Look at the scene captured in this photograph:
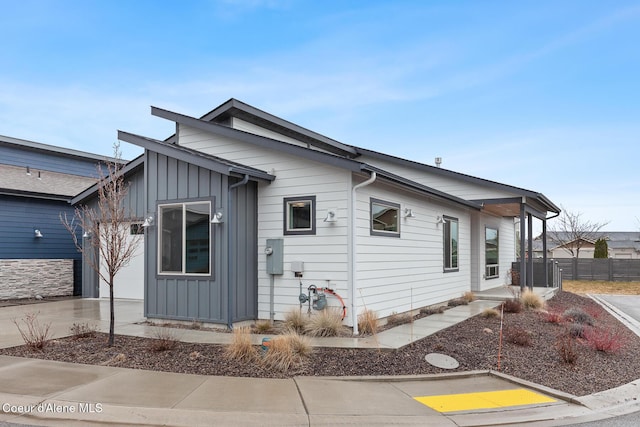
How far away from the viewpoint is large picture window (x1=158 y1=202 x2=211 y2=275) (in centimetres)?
915

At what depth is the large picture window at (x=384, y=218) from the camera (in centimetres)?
948

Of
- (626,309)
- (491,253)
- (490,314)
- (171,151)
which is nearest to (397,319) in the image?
(490,314)

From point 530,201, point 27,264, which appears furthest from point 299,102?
point 27,264

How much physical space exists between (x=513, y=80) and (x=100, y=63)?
1379 cm

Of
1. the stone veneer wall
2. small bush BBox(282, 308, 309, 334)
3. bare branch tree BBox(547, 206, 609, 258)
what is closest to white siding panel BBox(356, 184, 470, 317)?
small bush BBox(282, 308, 309, 334)

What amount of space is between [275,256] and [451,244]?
21.8 feet

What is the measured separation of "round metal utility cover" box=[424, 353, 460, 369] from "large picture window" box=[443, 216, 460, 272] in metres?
6.59

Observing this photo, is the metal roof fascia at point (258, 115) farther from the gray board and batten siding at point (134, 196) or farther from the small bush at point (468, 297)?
the small bush at point (468, 297)

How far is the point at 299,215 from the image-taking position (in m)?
9.29

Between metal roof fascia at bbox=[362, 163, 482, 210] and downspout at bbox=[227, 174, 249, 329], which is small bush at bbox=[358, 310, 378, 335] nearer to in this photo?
downspout at bbox=[227, 174, 249, 329]

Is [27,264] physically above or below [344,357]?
above

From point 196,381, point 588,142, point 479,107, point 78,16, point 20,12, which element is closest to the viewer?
point 196,381

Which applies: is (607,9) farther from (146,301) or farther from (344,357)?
(146,301)

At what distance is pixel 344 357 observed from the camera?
702 cm
